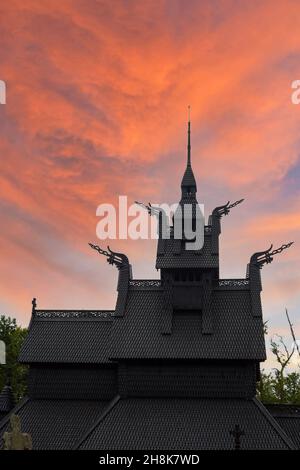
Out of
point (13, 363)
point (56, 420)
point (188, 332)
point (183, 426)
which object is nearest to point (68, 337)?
point (56, 420)

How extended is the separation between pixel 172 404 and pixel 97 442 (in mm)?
5810

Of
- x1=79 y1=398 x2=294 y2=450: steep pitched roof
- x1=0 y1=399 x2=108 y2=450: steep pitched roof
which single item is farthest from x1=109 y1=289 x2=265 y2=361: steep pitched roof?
x1=0 y1=399 x2=108 y2=450: steep pitched roof

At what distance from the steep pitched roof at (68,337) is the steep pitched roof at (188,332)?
7.07ft

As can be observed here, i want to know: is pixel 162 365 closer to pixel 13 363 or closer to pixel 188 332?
pixel 188 332

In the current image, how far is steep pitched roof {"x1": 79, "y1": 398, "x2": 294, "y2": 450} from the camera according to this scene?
1205 inches

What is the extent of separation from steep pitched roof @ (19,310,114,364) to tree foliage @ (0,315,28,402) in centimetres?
2302

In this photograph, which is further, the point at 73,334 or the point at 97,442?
the point at 73,334

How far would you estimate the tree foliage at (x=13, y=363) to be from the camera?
62.4 metres

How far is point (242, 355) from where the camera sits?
34.7 m

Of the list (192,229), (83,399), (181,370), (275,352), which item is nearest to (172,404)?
(181,370)

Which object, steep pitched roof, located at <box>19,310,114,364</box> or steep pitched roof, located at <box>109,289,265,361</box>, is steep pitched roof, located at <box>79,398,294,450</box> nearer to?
steep pitched roof, located at <box>109,289,265,361</box>

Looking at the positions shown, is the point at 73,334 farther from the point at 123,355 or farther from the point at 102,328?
the point at 123,355

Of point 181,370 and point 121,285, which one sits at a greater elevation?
point 121,285
